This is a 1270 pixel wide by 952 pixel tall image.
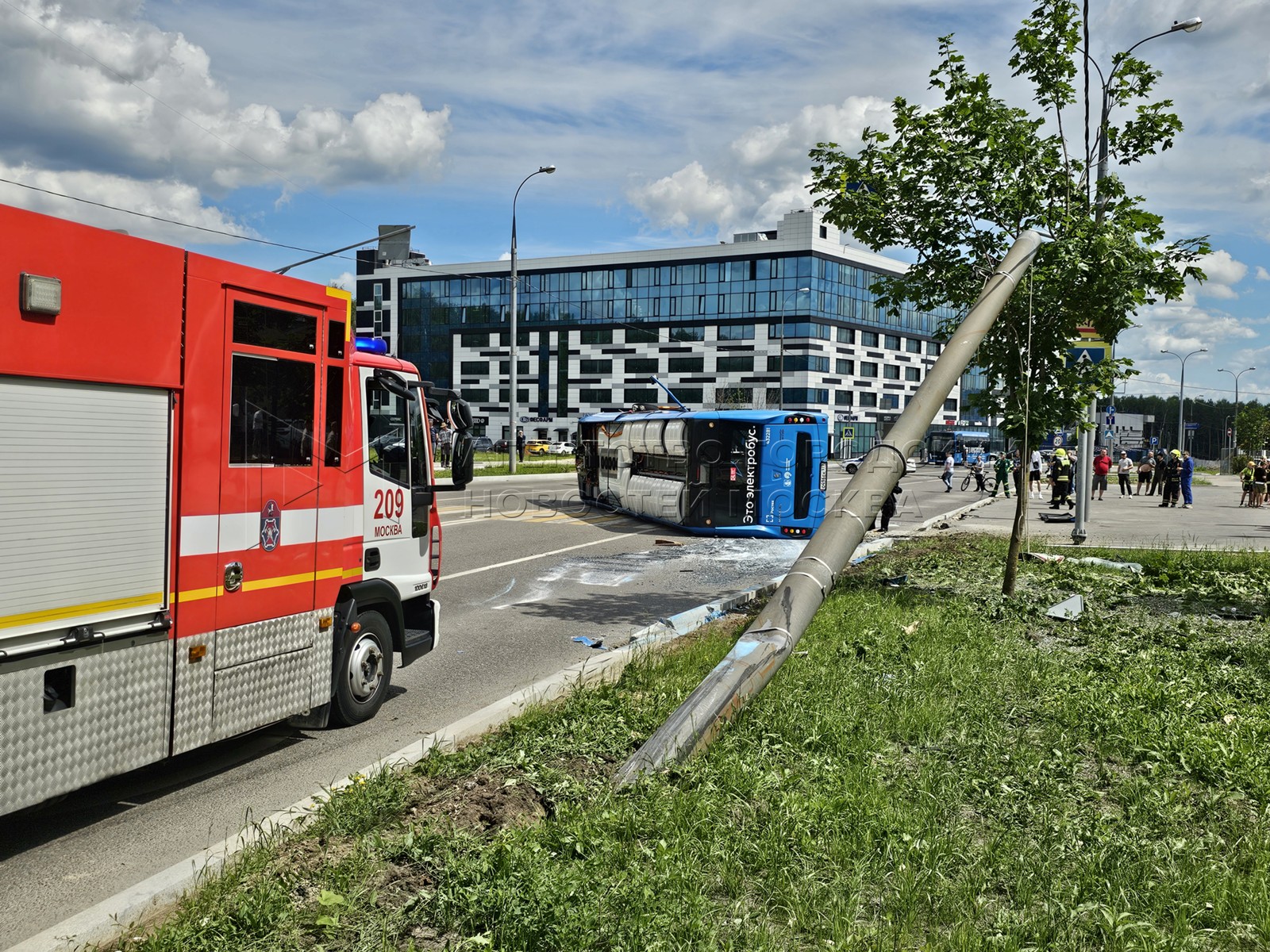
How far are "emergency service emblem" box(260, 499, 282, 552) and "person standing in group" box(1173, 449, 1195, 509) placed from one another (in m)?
29.9

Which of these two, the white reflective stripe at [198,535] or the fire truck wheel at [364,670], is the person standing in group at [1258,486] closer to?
the fire truck wheel at [364,670]

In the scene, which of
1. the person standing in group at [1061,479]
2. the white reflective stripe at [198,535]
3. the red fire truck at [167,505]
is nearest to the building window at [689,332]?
the person standing in group at [1061,479]

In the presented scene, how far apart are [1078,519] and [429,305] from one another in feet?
310

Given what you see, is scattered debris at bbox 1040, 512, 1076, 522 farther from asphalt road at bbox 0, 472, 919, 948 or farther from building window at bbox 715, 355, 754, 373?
building window at bbox 715, 355, 754, 373

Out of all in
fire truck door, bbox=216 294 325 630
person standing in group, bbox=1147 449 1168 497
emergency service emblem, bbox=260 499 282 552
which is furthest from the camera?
person standing in group, bbox=1147 449 1168 497

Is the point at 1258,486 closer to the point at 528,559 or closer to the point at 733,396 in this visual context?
the point at 528,559

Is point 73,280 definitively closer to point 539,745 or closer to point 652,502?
point 539,745

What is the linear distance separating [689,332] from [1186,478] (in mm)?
66214

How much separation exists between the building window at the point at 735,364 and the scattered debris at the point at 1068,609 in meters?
79.9

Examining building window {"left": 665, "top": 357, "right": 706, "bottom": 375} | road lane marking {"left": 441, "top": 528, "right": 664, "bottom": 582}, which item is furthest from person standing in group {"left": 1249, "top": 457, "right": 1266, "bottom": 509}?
building window {"left": 665, "top": 357, "right": 706, "bottom": 375}

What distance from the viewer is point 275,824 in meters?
4.61

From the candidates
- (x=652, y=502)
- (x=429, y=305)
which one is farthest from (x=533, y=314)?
(x=652, y=502)

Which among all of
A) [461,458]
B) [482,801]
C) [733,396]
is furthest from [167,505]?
[733,396]

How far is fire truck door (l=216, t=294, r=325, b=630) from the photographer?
534 centimetres
